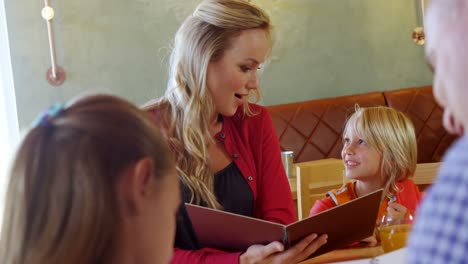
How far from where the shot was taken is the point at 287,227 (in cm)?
155

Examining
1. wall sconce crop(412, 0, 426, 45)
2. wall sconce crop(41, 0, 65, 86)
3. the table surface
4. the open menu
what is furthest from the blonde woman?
wall sconce crop(412, 0, 426, 45)

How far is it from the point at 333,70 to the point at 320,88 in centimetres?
17

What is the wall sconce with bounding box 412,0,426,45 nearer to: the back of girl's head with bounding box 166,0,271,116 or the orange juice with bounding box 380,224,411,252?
the back of girl's head with bounding box 166,0,271,116

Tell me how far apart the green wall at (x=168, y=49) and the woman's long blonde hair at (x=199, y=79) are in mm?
2226

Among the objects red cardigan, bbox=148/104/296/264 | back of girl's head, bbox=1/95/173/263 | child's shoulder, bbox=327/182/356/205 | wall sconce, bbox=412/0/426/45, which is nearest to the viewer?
back of girl's head, bbox=1/95/173/263

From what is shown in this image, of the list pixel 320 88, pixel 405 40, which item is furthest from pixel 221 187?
pixel 405 40

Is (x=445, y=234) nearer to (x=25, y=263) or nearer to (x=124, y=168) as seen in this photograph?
(x=124, y=168)

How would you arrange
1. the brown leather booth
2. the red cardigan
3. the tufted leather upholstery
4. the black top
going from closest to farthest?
the black top → the red cardigan → the brown leather booth → the tufted leather upholstery

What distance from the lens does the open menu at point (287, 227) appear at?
61.6 inches

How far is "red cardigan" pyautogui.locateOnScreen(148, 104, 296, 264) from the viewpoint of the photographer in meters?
1.97

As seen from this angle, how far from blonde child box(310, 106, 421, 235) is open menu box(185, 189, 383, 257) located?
59cm

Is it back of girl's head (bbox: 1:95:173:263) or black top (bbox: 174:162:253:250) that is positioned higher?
back of girl's head (bbox: 1:95:173:263)

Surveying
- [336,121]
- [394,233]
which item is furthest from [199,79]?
[336,121]

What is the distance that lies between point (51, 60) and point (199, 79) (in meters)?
2.34
